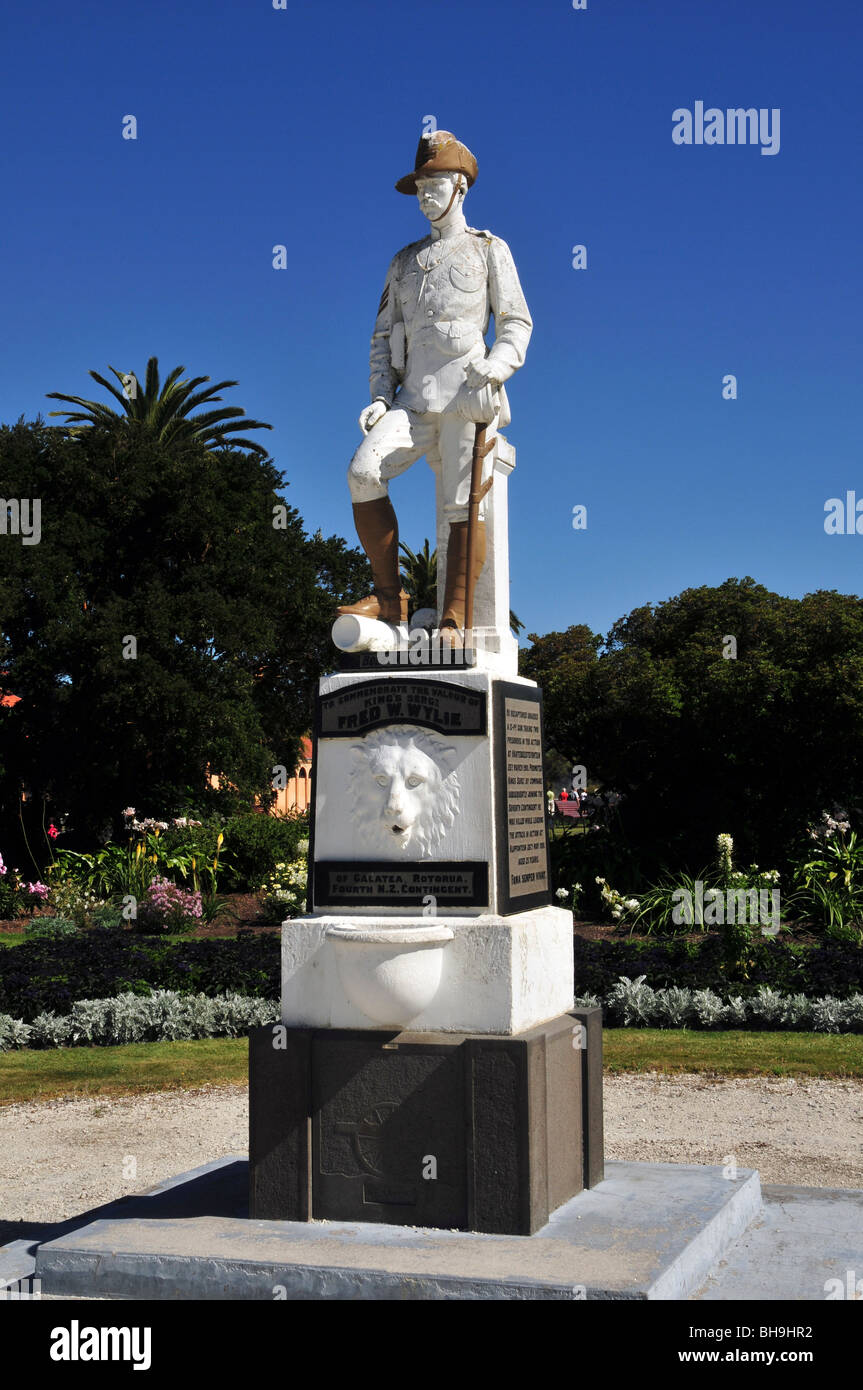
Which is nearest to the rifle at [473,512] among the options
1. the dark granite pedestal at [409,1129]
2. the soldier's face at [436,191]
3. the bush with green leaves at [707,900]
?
the soldier's face at [436,191]

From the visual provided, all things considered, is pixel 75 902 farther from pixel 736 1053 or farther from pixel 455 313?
pixel 455 313

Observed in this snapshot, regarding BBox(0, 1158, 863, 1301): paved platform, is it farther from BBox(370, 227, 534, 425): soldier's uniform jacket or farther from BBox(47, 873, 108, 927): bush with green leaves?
BBox(47, 873, 108, 927): bush with green leaves

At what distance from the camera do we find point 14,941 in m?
15.0

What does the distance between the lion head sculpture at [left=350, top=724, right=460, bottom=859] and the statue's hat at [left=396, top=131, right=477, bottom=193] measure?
2.62 metres

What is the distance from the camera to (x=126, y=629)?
21.2m

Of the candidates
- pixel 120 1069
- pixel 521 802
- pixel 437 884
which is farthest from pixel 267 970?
pixel 437 884

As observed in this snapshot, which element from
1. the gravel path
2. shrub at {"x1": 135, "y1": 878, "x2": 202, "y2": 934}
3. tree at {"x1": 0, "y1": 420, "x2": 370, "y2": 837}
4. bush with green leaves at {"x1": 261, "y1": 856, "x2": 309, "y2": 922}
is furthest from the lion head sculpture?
tree at {"x1": 0, "y1": 420, "x2": 370, "y2": 837}

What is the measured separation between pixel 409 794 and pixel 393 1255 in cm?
174

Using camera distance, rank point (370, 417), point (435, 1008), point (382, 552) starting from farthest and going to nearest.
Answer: point (382, 552) < point (370, 417) < point (435, 1008)

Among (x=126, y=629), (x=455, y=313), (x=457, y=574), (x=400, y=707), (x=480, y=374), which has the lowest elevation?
(x=400, y=707)

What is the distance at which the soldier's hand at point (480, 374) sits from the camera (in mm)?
6008

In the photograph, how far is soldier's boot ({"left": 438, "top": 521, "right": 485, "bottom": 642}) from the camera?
5973mm

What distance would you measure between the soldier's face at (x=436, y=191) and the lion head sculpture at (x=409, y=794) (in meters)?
2.47

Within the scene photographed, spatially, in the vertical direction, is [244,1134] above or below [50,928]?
below
